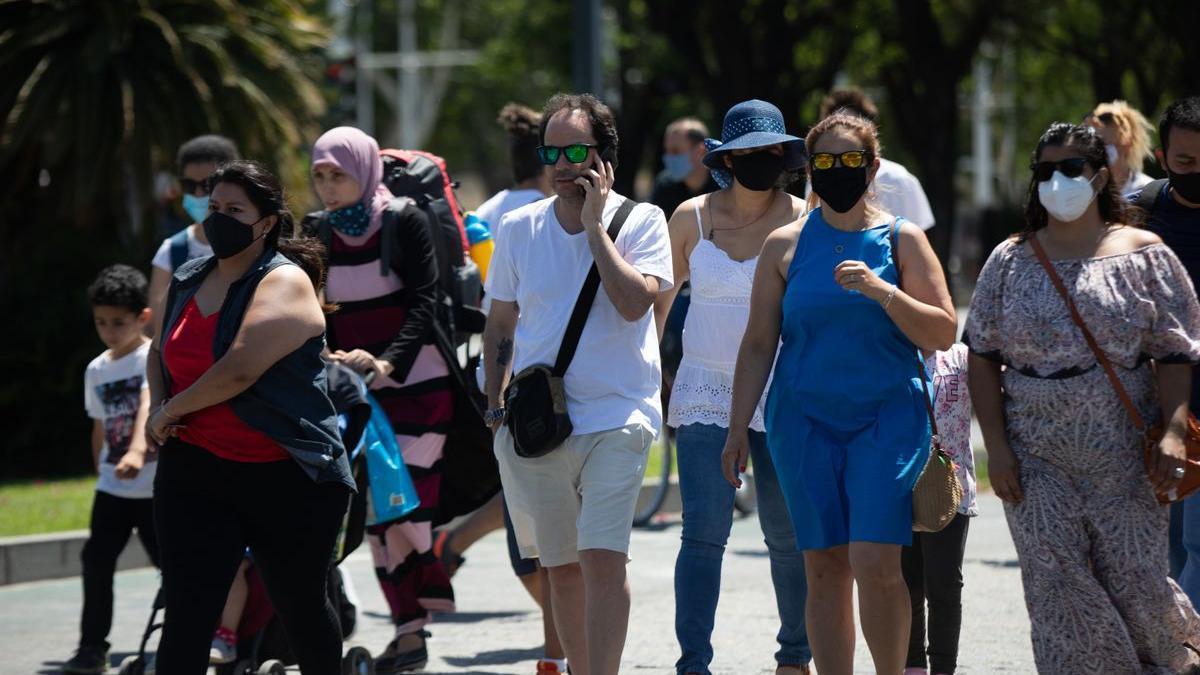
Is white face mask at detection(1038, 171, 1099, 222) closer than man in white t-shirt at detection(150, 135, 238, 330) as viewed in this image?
Yes

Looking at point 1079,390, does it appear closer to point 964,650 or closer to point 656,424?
point 656,424

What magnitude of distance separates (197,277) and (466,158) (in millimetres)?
59177

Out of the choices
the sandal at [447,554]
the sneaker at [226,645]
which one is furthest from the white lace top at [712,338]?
the sandal at [447,554]

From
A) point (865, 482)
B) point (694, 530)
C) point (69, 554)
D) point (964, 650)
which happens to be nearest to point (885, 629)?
point (865, 482)

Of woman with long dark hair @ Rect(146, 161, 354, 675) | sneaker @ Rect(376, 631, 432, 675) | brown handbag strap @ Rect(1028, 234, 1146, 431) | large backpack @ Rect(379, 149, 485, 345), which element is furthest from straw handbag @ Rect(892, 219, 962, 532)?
large backpack @ Rect(379, 149, 485, 345)

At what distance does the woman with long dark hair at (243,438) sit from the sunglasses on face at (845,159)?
5.07ft

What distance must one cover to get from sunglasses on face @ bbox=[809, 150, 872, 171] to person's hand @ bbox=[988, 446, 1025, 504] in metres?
0.94

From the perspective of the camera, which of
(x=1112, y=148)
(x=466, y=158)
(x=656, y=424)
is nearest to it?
(x=656, y=424)

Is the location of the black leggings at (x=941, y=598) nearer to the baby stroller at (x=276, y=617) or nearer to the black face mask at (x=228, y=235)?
the baby stroller at (x=276, y=617)

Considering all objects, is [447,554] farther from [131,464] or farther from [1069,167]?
[1069,167]

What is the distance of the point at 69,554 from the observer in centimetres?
944

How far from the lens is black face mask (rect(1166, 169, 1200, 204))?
5746 mm

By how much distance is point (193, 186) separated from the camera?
7.54 metres

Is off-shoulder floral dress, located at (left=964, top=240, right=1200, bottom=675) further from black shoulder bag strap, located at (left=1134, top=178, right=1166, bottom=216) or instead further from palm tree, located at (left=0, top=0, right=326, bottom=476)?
palm tree, located at (left=0, top=0, right=326, bottom=476)
